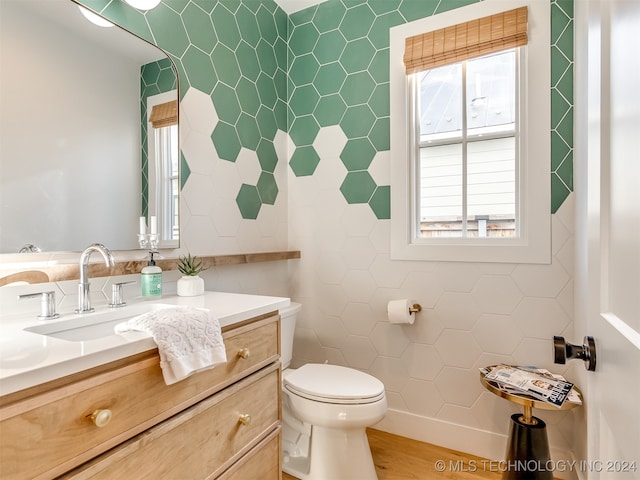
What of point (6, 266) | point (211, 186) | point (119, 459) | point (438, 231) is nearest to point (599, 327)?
point (119, 459)

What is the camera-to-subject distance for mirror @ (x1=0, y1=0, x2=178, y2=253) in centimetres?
109

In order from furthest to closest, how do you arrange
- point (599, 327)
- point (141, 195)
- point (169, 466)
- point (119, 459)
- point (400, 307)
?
point (400, 307) < point (141, 195) < point (169, 466) < point (119, 459) < point (599, 327)

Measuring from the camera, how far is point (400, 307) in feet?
6.10

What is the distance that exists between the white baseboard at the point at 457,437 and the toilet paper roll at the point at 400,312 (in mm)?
557

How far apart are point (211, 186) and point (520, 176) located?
4.99ft

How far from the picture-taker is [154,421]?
2.85ft

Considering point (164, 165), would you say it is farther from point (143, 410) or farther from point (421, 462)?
point (421, 462)

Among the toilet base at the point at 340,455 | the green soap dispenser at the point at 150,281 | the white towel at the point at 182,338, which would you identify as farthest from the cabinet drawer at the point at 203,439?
the green soap dispenser at the point at 150,281

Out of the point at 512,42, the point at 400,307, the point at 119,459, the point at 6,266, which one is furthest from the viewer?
the point at 400,307

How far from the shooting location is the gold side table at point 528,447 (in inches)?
54.7

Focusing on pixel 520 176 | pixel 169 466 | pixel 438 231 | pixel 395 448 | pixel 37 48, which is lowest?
pixel 395 448

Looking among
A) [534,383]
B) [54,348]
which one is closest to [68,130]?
[54,348]

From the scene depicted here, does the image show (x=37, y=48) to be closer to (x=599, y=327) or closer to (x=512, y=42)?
(x=599, y=327)

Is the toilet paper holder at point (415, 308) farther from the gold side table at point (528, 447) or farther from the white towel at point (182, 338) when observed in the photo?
the white towel at point (182, 338)
